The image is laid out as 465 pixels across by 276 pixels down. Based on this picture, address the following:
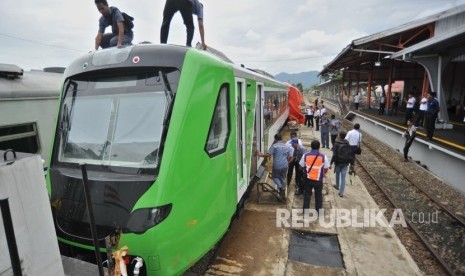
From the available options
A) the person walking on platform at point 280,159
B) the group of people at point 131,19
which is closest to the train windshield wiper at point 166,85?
the group of people at point 131,19

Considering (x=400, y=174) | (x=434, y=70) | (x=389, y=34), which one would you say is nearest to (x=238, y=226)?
(x=400, y=174)

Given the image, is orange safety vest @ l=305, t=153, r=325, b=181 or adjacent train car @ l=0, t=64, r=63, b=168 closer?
adjacent train car @ l=0, t=64, r=63, b=168

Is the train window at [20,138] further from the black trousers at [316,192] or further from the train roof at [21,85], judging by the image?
the black trousers at [316,192]

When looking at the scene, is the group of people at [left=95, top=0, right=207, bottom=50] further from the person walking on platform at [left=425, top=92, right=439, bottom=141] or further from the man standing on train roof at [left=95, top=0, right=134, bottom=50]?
the person walking on platform at [left=425, top=92, right=439, bottom=141]

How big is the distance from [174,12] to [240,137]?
272 cm

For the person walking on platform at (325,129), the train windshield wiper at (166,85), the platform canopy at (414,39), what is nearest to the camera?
the train windshield wiper at (166,85)

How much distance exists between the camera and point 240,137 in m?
5.39

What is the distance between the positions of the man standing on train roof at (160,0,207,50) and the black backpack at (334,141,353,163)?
4368 mm

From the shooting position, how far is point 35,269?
1.87 m

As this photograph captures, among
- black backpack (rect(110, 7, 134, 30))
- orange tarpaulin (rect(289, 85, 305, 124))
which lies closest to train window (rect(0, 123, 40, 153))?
black backpack (rect(110, 7, 134, 30))

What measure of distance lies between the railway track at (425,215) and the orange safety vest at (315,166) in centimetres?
230

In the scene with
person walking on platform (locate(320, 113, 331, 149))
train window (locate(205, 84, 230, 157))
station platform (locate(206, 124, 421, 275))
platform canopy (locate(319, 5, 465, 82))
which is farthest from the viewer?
person walking on platform (locate(320, 113, 331, 149))

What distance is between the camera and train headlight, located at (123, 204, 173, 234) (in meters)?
3.10

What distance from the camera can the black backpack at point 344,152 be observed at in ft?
25.0
